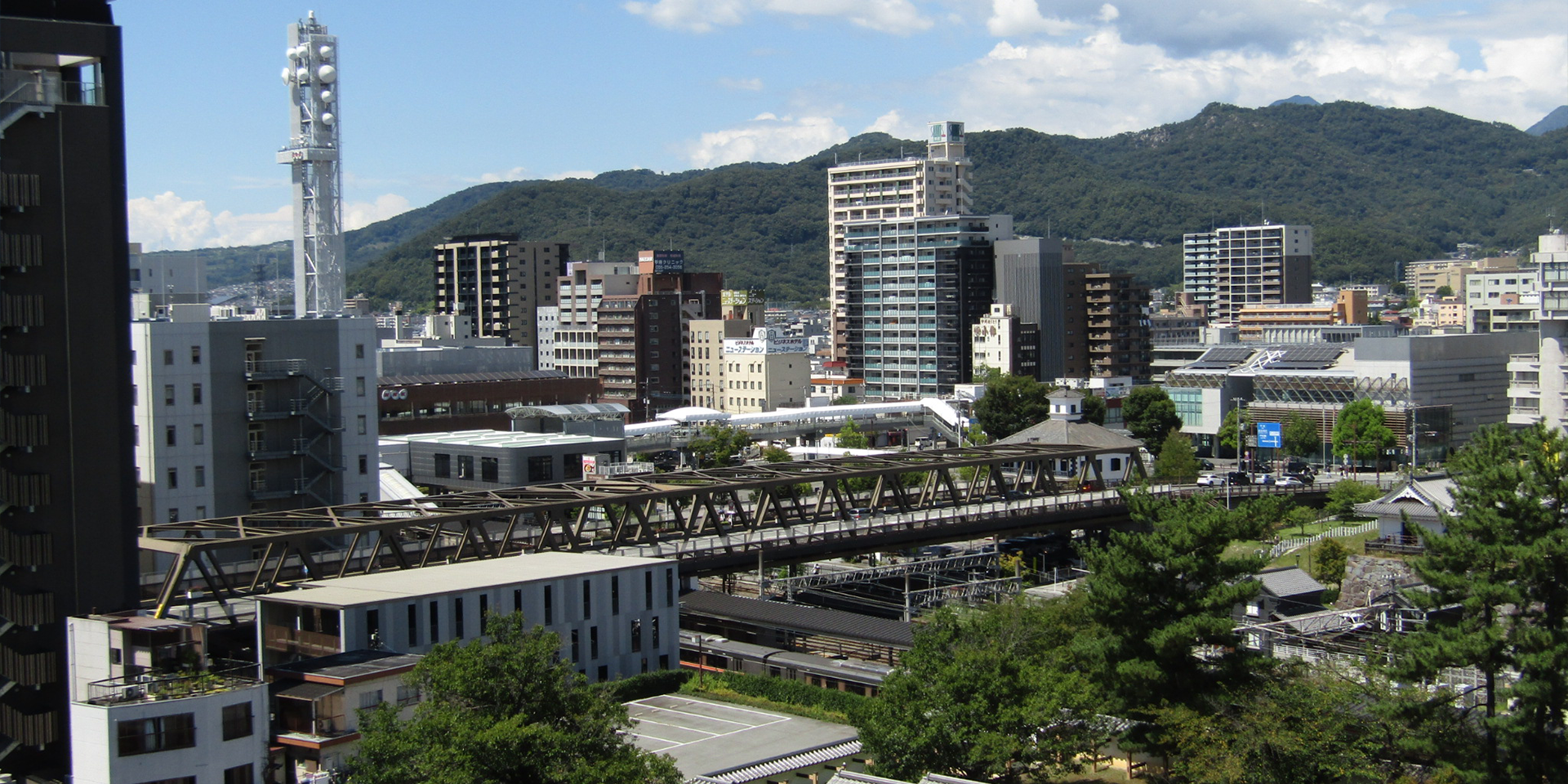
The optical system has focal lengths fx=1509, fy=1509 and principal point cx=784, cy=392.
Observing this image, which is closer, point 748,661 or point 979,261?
point 748,661

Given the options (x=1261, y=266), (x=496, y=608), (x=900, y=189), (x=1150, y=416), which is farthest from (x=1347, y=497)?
(x=1261, y=266)

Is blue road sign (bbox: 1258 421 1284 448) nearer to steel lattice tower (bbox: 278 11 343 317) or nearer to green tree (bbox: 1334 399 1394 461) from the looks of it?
green tree (bbox: 1334 399 1394 461)

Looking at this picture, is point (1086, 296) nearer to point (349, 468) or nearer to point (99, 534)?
point (349, 468)

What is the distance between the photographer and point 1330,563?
46.5 m

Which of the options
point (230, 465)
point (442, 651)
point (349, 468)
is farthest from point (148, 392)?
point (442, 651)

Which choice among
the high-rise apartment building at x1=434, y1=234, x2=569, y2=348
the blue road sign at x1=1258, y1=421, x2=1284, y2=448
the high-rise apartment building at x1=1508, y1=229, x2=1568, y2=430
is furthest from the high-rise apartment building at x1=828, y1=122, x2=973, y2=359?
the high-rise apartment building at x1=1508, y1=229, x2=1568, y2=430

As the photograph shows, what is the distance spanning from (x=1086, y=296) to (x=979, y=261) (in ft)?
30.6

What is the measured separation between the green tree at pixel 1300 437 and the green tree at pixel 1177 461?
497 inches

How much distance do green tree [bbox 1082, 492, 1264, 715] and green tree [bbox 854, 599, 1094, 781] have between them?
1122mm

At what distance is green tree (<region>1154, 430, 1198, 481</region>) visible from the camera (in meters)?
72.0

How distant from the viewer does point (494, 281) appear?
506ft

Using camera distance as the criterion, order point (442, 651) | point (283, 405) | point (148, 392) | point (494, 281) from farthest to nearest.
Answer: point (494, 281) → point (283, 405) → point (148, 392) → point (442, 651)

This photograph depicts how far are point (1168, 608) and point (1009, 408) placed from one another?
63.5 meters

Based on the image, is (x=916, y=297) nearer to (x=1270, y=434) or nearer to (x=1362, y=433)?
(x=1362, y=433)
